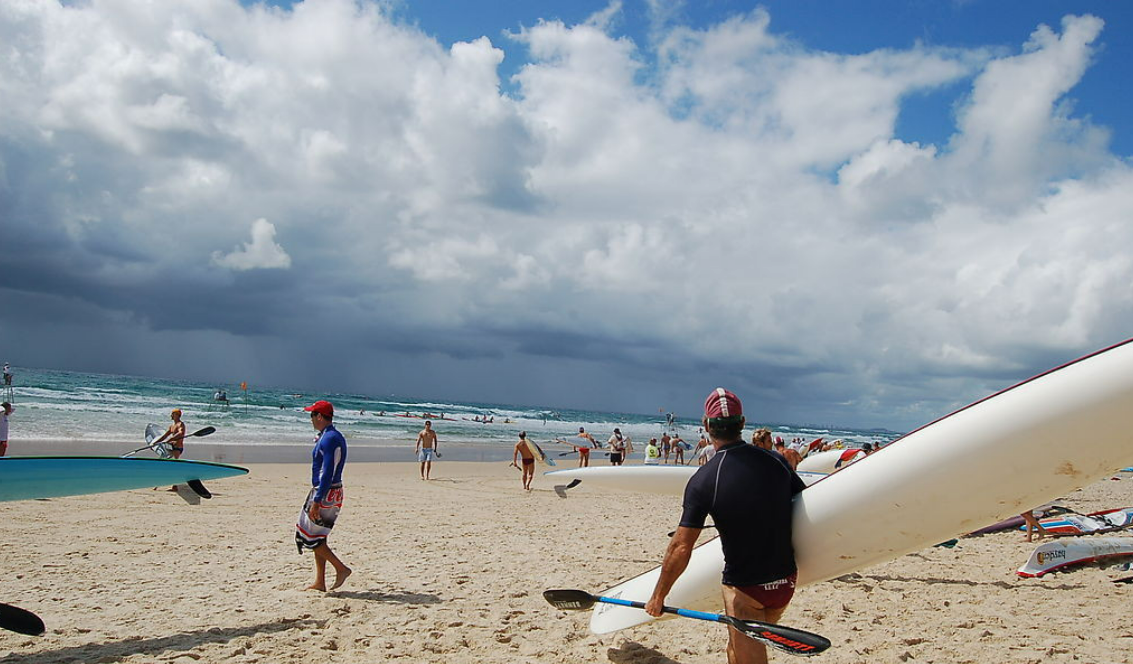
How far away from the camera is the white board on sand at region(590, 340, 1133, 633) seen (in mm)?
2939

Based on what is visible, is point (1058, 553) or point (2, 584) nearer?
point (2, 584)

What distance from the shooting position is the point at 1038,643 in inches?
178

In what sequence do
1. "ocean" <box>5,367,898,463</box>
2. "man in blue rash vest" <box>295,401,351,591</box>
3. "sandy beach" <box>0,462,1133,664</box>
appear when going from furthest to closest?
"ocean" <box>5,367,898,463</box>, "man in blue rash vest" <box>295,401,351,591</box>, "sandy beach" <box>0,462,1133,664</box>

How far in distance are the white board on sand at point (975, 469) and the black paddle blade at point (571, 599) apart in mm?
1154

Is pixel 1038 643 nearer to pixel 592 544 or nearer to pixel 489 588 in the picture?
pixel 489 588

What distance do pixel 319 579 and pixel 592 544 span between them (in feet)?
11.6

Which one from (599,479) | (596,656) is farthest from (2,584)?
(599,479)

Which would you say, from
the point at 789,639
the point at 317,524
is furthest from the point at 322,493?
the point at 789,639

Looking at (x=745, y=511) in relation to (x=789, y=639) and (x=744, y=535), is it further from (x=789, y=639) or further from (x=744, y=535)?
(x=789, y=639)

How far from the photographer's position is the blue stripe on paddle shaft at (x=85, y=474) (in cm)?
463

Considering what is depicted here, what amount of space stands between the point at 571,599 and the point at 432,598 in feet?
6.99

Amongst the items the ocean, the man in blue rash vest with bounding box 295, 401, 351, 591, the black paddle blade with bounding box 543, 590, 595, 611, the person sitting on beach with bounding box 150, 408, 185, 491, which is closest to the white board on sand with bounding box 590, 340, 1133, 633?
the black paddle blade with bounding box 543, 590, 595, 611

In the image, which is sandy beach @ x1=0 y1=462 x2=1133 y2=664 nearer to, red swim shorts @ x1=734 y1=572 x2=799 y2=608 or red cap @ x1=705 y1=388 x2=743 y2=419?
red swim shorts @ x1=734 y1=572 x2=799 y2=608

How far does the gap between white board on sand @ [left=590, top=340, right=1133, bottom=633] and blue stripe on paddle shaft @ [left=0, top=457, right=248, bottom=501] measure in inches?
179
